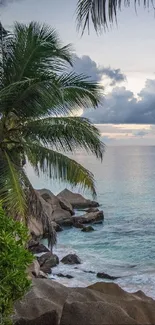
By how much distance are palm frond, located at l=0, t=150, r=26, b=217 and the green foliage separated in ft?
0.16

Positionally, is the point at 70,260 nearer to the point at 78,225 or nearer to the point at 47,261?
the point at 47,261

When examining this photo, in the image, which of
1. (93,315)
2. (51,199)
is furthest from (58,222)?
(93,315)

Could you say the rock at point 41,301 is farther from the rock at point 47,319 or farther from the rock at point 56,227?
the rock at point 56,227

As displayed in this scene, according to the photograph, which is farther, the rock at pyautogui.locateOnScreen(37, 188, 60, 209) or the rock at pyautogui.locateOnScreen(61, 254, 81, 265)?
the rock at pyautogui.locateOnScreen(37, 188, 60, 209)

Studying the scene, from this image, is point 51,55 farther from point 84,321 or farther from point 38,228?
point 38,228

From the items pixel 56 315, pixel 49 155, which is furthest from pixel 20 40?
pixel 56 315

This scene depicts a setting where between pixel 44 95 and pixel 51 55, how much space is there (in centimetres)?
290

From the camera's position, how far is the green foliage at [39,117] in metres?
15.0

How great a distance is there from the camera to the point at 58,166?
49.5 ft

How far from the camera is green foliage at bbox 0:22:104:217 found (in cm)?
1497

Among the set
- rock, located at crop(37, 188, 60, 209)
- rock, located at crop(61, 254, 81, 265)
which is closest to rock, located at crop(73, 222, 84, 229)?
rock, located at crop(37, 188, 60, 209)

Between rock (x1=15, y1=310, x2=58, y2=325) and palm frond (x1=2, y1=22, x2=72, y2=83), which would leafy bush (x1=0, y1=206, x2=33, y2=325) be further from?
palm frond (x1=2, y1=22, x2=72, y2=83)

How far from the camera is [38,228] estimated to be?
31.8 meters

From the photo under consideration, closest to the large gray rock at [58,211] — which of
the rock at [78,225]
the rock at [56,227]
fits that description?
the rock at [78,225]
